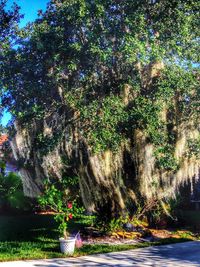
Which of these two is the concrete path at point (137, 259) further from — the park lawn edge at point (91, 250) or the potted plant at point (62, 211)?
the potted plant at point (62, 211)

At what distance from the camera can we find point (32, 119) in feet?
38.1

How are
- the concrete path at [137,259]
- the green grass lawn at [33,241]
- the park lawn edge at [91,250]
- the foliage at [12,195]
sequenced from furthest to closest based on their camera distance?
the foliage at [12,195], the green grass lawn at [33,241], the park lawn edge at [91,250], the concrete path at [137,259]

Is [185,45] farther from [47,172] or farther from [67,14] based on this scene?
[47,172]

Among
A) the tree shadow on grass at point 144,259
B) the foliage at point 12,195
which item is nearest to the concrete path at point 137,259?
the tree shadow on grass at point 144,259

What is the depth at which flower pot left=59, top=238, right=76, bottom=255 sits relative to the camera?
1075cm

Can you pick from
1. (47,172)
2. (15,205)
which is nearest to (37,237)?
(47,172)

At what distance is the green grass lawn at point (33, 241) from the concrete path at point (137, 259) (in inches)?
21.2

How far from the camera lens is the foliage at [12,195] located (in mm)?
21234

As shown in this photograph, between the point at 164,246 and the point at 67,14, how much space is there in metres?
8.35

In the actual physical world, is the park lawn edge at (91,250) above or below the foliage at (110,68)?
below

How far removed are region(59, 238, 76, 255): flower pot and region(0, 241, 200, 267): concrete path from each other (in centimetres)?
50

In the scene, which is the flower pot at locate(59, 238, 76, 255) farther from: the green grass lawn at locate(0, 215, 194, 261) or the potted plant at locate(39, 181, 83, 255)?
the green grass lawn at locate(0, 215, 194, 261)

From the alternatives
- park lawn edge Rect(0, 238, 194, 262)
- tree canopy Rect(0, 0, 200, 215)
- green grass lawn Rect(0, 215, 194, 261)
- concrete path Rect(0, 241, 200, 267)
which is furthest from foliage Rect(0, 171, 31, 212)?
concrete path Rect(0, 241, 200, 267)

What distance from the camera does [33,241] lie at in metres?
13.2
